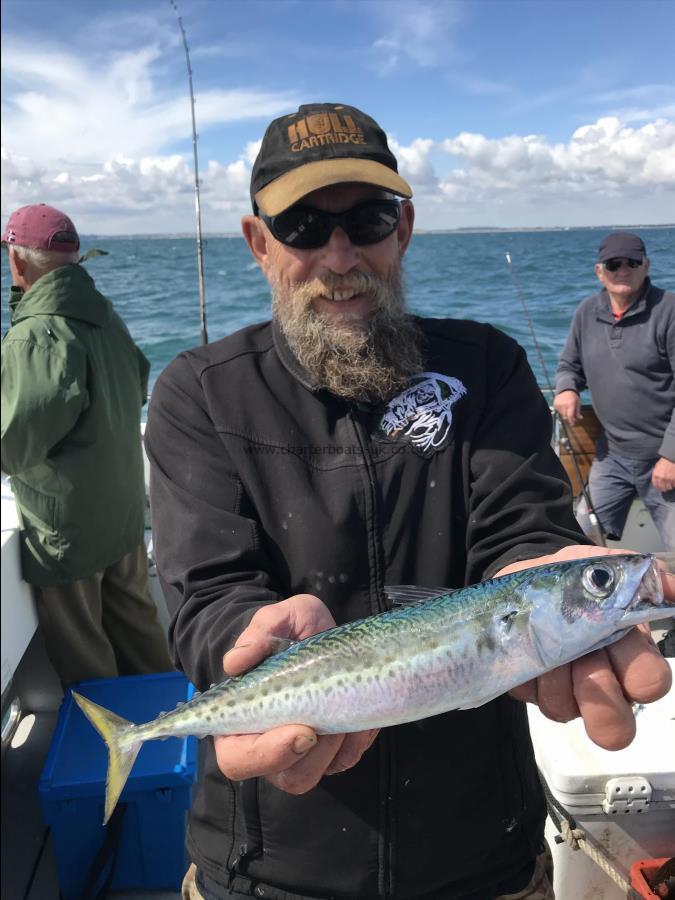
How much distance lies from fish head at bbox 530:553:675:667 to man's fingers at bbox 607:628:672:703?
0.04 meters

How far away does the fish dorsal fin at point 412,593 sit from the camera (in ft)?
5.50

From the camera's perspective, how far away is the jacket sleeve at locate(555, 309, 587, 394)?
5.78 meters

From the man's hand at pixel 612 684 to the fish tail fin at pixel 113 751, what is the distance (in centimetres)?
113

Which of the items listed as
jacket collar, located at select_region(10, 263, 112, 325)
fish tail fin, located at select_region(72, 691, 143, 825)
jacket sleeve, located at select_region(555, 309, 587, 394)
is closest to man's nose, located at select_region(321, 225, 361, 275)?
fish tail fin, located at select_region(72, 691, 143, 825)

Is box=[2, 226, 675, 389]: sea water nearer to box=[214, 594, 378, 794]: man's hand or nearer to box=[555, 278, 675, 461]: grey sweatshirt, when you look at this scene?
box=[555, 278, 675, 461]: grey sweatshirt

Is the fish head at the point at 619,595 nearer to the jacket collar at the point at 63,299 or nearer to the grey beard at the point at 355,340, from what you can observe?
the grey beard at the point at 355,340

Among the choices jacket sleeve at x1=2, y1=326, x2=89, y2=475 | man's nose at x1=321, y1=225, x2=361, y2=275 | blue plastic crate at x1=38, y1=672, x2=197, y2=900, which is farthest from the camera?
jacket sleeve at x1=2, y1=326, x2=89, y2=475

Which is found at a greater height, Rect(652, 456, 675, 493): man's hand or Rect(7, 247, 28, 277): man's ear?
Rect(7, 247, 28, 277): man's ear

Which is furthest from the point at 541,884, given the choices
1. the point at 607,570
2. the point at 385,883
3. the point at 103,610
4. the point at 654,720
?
the point at 103,610

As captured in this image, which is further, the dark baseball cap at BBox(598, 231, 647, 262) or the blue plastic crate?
the dark baseball cap at BBox(598, 231, 647, 262)

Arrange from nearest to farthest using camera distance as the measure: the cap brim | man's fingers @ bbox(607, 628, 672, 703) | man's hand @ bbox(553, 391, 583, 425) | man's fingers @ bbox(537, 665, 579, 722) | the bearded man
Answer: man's fingers @ bbox(607, 628, 672, 703) → man's fingers @ bbox(537, 665, 579, 722) → the bearded man → the cap brim → man's hand @ bbox(553, 391, 583, 425)

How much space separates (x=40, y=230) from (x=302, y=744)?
3586 millimetres

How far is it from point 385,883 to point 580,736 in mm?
986

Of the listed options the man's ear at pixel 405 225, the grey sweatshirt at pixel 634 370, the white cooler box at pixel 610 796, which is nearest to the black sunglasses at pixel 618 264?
the grey sweatshirt at pixel 634 370
